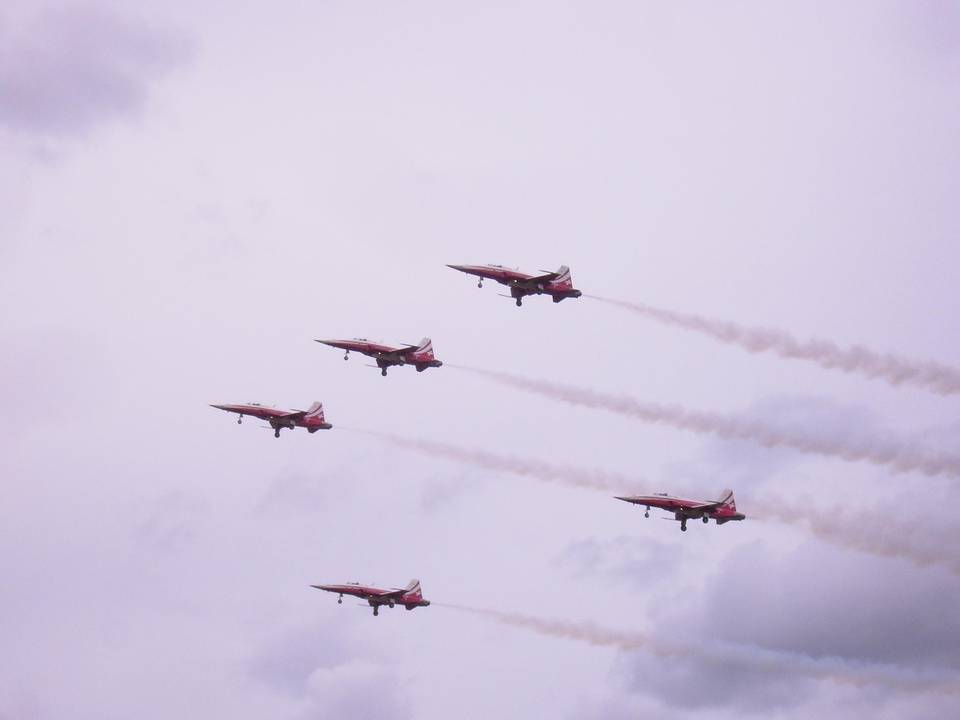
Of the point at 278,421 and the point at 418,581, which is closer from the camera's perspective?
the point at 278,421

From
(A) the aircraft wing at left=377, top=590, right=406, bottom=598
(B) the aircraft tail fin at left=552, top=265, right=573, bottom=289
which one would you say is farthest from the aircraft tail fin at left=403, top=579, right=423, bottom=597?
(B) the aircraft tail fin at left=552, top=265, right=573, bottom=289

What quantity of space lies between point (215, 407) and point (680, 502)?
56.1 meters

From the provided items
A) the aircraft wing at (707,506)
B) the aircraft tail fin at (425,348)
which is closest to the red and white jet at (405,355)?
the aircraft tail fin at (425,348)

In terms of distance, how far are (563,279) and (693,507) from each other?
2784 cm

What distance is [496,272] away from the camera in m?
167

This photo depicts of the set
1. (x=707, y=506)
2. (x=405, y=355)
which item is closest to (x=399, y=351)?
(x=405, y=355)

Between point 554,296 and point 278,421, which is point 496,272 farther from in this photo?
point 278,421

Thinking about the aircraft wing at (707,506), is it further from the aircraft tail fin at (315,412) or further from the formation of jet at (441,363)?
the aircraft tail fin at (315,412)

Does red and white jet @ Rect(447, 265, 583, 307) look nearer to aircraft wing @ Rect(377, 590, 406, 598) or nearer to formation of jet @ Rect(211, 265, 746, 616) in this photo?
formation of jet @ Rect(211, 265, 746, 616)

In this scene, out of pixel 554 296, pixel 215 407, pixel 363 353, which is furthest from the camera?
pixel 215 407

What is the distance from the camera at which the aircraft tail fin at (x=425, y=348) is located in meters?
172

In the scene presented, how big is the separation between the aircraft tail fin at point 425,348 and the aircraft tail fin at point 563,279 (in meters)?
16.6

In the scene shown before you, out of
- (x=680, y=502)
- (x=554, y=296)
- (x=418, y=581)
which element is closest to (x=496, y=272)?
(x=554, y=296)

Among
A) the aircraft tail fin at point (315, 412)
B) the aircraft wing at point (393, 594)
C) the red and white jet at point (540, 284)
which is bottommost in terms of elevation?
the aircraft wing at point (393, 594)
